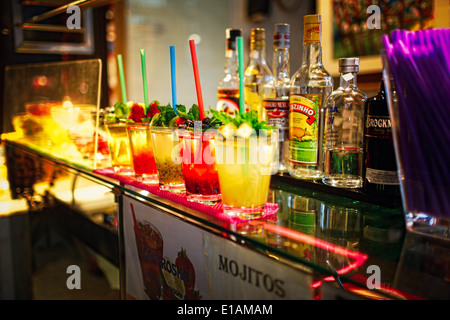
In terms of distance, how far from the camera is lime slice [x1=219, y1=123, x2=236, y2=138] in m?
0.73

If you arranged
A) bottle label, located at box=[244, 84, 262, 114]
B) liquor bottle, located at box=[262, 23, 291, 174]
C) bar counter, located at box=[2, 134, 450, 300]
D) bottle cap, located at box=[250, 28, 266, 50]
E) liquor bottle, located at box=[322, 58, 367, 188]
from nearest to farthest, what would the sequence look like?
bar counter, located at box=[2, 134, 450, 300] → liquor bottle, located at box=[322, 58, 367, 188] → liquor bottle, located at box=[262, 23, 291, 174] → bottle cap, located at box=[250, 28, 266, 50] → bottle label, located at box=[244, 84, 262, 114]

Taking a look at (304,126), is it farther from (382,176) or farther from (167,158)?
(167,158)

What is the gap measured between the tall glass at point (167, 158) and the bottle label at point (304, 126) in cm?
30

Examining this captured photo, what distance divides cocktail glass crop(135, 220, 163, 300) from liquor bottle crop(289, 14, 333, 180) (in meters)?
0.39

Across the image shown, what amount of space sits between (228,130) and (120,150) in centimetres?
47

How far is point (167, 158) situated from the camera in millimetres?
905

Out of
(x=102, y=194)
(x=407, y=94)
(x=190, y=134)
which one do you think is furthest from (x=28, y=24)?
(x=407, y=94)

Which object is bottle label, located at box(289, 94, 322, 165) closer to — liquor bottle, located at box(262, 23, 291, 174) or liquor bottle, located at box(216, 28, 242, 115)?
liquor bottle, located at box(262, 23, 291, 174)

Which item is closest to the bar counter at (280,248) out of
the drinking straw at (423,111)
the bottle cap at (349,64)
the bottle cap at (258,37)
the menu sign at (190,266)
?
the menu sign at (190,266)

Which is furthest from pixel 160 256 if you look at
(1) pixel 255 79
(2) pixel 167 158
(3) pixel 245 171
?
(1) pixel 255 79

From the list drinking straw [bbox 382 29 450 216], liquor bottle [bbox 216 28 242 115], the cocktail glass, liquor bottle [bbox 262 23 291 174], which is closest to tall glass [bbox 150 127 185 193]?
the cocktail glass

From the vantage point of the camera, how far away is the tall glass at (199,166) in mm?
815

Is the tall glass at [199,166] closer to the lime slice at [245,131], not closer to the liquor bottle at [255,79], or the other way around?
the lime slice at [245,131]
